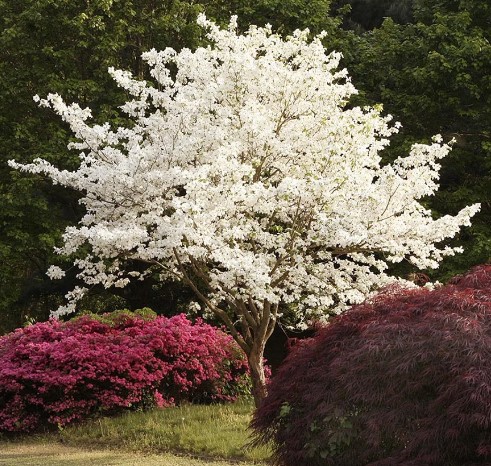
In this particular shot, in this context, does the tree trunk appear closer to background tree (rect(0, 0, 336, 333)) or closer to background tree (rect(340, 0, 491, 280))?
background tree (rect(340, 0, 491, 280))

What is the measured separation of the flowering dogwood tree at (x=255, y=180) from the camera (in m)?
8.70

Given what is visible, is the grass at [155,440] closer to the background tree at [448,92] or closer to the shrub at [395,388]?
the shrub at [395,388]

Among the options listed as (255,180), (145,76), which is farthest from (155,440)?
(145,76)

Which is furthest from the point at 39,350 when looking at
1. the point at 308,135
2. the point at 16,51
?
the point at 16,51

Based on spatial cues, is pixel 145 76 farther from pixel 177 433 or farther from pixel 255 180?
pixel 177 433

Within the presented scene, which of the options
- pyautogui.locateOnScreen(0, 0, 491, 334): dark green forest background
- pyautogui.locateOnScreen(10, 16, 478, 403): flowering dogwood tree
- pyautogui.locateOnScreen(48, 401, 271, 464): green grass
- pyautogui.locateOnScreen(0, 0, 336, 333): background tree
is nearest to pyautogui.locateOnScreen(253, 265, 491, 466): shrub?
pyautogui.locateOnScreen(10, 16, 478, 403): flowering dogwood tree

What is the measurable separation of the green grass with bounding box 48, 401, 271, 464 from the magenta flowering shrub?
41 centimetres

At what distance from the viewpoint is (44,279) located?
699 inches

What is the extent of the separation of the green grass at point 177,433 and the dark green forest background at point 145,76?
528cm

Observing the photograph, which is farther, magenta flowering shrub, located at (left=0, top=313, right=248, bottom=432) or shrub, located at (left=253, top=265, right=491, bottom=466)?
magenta flowering shrub, located at (left=0, top=313, right=248, bottom=432)

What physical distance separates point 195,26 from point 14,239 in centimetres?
582

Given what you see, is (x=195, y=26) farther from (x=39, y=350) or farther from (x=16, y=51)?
(x=39, y=350)

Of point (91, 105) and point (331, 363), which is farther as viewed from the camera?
point (91, 105)

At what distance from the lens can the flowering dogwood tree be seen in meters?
8.70
